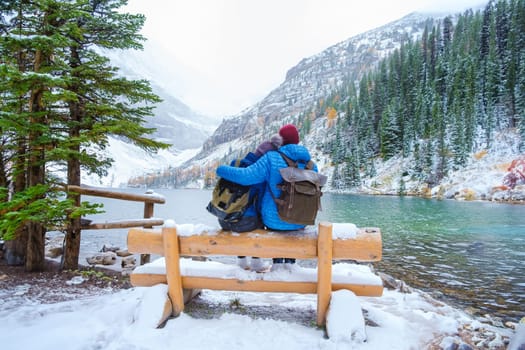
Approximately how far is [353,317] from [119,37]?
22.4 ft

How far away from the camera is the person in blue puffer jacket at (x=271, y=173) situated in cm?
341

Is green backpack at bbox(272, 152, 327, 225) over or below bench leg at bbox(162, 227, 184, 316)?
over

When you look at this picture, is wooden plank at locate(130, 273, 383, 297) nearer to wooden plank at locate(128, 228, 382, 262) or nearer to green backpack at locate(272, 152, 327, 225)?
wooden plank at locate(128, 228, 382, 262)

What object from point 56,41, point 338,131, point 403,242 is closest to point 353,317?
point 56,41

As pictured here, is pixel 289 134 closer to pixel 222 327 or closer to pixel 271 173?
pixel 271 173

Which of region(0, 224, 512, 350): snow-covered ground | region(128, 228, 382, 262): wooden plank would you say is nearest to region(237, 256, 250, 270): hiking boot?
region(0, 224, 512, 350): snow-covered ground

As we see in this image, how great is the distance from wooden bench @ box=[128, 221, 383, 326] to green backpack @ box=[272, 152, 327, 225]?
0.21m

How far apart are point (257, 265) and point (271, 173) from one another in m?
1.28

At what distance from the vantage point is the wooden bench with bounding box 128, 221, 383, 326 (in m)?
3.34

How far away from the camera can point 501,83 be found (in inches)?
2383

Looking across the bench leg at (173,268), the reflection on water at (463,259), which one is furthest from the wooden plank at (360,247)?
the reflection on water at (463,259)

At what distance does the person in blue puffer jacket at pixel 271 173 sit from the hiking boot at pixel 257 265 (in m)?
0.58

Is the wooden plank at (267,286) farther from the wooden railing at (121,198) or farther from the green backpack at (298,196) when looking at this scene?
the wooden railing at (121,198)

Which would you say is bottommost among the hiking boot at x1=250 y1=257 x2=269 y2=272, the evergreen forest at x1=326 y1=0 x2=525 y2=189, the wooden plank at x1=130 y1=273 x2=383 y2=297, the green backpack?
the wooden plank at x1=130 y1=273 x2=383 y2=297
